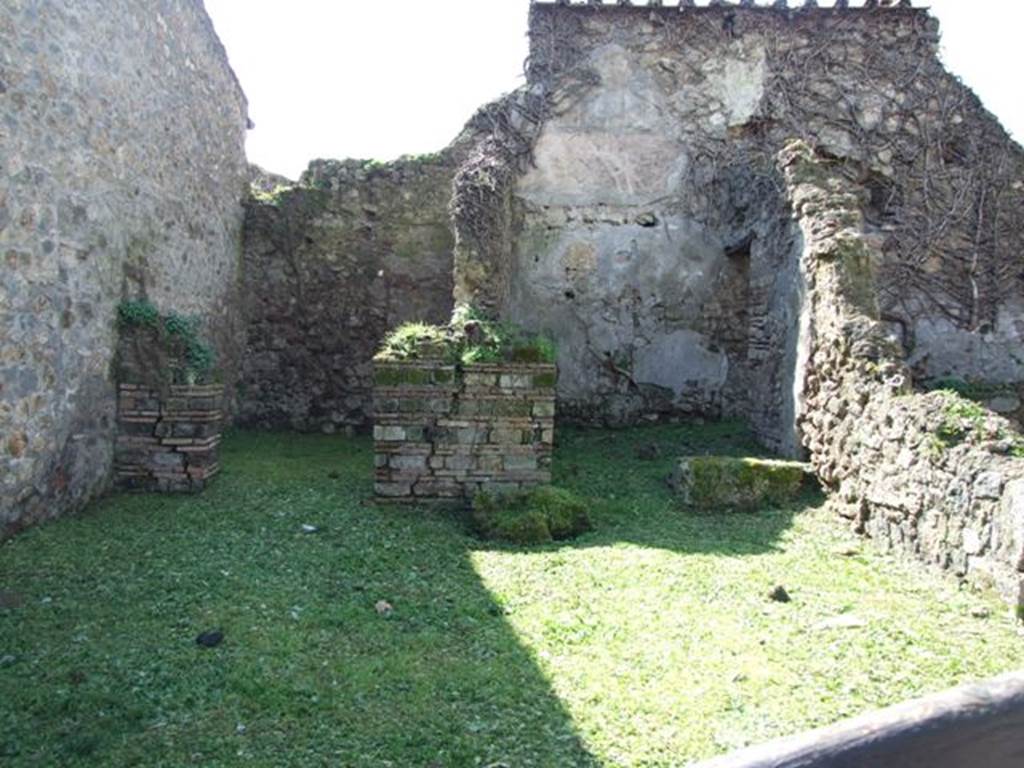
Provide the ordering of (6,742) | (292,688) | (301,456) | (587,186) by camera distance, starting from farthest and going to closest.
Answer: (587,186) → (301,456) → (292,688) → (6,742)

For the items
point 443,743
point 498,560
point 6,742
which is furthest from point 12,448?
point 443,743

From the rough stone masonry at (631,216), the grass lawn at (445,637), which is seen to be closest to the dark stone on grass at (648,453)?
the rough stone masonry at (631,216)

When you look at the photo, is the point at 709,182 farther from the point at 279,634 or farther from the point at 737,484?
the point at 279,634

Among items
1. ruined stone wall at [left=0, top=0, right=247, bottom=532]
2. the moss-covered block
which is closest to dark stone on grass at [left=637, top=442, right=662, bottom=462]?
the moss-covered block

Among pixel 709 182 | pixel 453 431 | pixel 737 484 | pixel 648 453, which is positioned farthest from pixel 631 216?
pixel 453 431

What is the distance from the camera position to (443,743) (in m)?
2.84

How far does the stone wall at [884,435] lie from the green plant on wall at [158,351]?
491cm

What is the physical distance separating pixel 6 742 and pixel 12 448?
2.72 metres

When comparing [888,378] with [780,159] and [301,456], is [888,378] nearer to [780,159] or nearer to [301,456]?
[780,159]

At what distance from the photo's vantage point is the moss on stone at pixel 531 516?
17.7 ft

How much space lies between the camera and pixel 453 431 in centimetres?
600

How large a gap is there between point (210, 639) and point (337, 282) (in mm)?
6906

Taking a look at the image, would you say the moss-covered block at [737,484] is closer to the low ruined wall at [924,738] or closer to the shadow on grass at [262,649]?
the shadow on grass at [262,649]

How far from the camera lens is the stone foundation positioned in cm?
626
